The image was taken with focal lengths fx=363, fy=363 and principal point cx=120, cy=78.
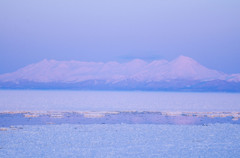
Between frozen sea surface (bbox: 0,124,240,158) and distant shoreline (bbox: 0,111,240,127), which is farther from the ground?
distant shoreline (bbox: 0,111,240,127)

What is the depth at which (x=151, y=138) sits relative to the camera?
1017 inches

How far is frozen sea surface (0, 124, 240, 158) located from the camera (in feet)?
68.1

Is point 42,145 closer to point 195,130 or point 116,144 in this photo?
point 116,144

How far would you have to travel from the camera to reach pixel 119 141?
961 inches

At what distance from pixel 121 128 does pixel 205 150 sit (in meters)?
10.7

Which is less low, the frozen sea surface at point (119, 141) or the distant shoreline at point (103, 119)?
the distant shoreline at point (103, 119)

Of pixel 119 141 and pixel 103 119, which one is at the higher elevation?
pixel 103 119

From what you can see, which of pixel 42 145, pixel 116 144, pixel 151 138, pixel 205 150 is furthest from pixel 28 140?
pixel 205 150

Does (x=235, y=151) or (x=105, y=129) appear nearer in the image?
(x=235, y=151)

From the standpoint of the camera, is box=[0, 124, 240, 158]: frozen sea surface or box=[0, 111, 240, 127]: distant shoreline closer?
box=[0, 124, 240, 158]: frozen sea surface

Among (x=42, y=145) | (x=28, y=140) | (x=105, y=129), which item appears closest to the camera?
(x=42, y=145)

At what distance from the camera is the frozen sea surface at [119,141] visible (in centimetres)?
2077

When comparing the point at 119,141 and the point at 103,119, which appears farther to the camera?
the point at 103,119

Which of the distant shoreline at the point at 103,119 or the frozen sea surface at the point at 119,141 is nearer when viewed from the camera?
the frozen sea surface at the point at 119,141
